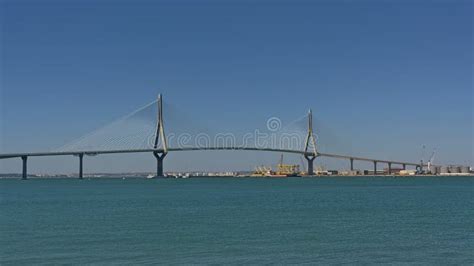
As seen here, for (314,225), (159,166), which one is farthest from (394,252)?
(159,166)

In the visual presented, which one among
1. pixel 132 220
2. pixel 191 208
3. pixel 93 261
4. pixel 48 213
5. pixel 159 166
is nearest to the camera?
pixel 93 261

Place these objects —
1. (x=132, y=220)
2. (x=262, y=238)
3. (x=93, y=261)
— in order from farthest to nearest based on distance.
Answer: (x=132, y=220) → (x=262, y=238) → (x=93, y=261)

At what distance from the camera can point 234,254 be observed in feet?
58.0

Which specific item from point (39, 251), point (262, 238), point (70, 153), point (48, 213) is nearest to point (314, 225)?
point (262, 238)

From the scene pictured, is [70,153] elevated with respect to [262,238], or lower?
elevated

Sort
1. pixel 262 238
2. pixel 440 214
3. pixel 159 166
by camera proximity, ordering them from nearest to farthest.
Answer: pixel 262 238, pixel 440 214, pixel 159 166

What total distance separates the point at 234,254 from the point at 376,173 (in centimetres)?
13821

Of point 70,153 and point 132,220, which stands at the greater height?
point 70,153

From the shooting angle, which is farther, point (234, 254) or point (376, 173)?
point (376, 173)

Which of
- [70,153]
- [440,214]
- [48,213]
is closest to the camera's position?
[440,214]

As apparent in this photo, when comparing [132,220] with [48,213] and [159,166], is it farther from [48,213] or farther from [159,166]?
[159,166]

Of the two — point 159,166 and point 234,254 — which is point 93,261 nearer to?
point 234,254

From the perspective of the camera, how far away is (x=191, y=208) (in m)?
35.5

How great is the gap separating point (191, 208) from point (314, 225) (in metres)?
11.7
